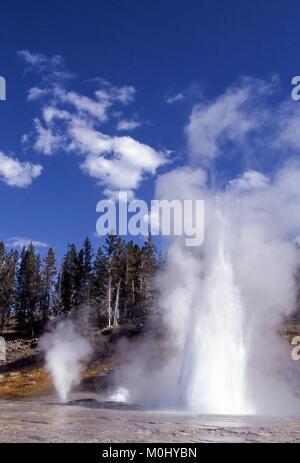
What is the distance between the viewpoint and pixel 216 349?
2741 cm

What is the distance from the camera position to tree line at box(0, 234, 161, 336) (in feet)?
244

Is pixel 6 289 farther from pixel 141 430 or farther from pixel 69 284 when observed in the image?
pixel 141 430

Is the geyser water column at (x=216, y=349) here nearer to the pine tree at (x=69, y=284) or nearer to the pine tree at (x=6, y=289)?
the pine tree at (x=69, y=284)

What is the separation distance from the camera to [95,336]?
2335 inches

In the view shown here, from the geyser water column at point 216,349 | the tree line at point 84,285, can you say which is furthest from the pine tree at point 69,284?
the geyser water column at point 216,349

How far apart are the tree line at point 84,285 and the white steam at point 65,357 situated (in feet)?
33.9

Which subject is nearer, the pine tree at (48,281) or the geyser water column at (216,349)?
the geyser water column at (216,349)

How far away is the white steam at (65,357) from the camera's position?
147 feet

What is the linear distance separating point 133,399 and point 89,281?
4923 centimetres

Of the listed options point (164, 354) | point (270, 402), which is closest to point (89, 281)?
point (164, 354)

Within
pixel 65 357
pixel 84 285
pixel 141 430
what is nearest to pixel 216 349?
pixel 141 430

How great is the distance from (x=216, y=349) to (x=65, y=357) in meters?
28.1

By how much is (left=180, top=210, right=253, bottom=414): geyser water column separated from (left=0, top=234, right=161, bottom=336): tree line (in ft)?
133
